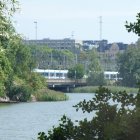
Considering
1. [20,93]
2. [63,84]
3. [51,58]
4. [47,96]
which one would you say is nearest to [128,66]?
[63,84]

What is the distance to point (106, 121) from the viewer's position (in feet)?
23.6

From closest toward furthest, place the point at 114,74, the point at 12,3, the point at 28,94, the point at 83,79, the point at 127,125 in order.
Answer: the point at 127,125 → the point at 12,3 → the point at 28,94 → the point at 83,79 → the point at 114,74

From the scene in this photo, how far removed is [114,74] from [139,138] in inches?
5419

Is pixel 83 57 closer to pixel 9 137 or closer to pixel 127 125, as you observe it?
pixel 9 137

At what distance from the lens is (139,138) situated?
263 inches

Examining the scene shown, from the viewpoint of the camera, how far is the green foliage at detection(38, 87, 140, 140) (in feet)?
21.9

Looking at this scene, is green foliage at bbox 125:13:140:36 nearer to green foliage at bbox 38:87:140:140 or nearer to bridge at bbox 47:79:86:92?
green foliage at bbox 38:87:140:140

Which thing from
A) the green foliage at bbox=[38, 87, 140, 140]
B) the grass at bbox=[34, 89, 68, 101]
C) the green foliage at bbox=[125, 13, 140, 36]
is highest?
the green foliage at bbox=[125, 13, 140, 36]

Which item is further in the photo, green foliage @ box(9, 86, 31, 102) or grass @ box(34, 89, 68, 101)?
grass @ box(34, 89, 68, 101)

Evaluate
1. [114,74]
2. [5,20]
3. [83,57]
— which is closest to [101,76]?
[114,74]

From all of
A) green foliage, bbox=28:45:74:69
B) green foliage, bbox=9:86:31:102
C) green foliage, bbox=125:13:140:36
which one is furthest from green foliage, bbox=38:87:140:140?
green foliage, bbox=28:45:74:69

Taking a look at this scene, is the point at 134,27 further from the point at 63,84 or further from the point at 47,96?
the point at 63,84

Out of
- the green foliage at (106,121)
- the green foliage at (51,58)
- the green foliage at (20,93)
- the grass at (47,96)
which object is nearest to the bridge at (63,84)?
the grass at (47,96)

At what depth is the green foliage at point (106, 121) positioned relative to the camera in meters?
6.66
